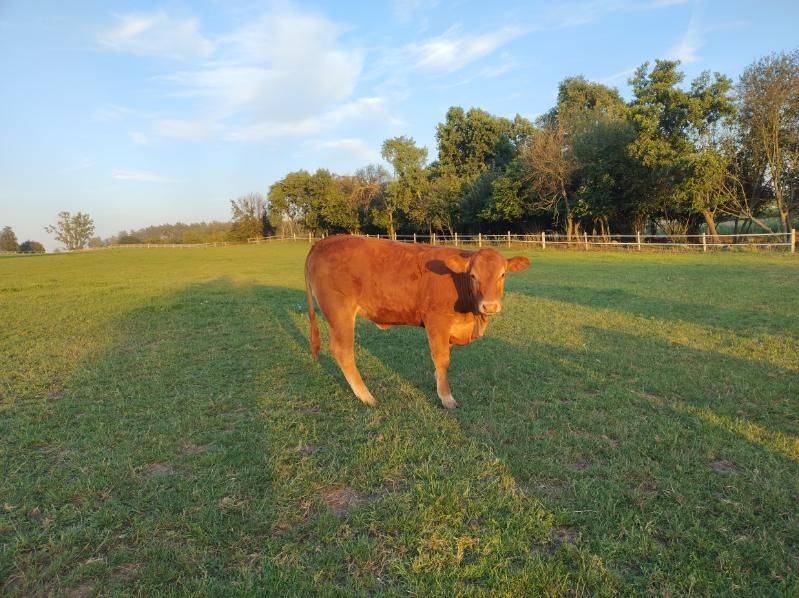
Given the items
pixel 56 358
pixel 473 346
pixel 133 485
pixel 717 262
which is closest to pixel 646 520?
pixel 133 485

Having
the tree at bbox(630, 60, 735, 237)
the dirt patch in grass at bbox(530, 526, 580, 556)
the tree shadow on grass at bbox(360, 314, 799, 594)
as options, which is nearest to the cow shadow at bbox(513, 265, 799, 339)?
the tree shadow on grass at bbox(360, 314, 799, 594)

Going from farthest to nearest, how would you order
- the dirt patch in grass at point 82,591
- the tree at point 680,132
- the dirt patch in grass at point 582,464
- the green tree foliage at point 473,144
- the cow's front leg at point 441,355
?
the green tree foliage at point 473,144, the tree at point 680,132, the cow's front leg at point 441,355, the dirt patch in grass at point 582,464, the dirt patch in grass at point 82,591

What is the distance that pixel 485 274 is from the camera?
4.54m

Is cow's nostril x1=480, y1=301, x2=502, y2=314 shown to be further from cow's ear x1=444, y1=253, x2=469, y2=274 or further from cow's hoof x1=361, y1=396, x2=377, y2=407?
cow's hoof x1=361, y1=396, x2=377, y2=407

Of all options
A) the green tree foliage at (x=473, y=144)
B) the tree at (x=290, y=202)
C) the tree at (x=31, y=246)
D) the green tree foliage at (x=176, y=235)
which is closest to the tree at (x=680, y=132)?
the green tree foliage at (x=473, y=144)

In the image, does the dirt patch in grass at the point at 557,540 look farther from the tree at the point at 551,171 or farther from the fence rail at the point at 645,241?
the tree at the point at 551,171

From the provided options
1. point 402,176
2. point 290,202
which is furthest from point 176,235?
point 402,176

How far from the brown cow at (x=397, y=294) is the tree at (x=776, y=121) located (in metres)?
26.3

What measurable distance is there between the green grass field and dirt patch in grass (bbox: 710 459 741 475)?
0.02 meters

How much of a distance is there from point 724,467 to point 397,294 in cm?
323

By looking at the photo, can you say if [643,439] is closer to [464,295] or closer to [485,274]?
[485,274]

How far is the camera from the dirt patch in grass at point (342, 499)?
124 inches

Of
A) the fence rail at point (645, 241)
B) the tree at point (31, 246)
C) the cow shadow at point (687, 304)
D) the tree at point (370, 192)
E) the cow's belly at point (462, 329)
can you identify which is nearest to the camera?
the cow's belly at point (462, 329)

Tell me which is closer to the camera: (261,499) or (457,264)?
(261,499)
